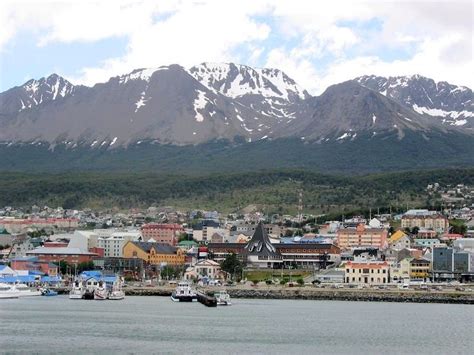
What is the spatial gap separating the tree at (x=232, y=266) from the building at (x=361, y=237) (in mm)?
15967

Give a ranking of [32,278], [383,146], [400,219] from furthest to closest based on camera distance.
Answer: [383,146] → [400,219] → [32,278]

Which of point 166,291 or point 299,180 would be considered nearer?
point 166,291

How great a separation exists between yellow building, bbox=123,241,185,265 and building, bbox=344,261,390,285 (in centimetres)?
1833

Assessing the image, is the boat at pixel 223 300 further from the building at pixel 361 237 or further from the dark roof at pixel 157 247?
the building at pixel 361 237

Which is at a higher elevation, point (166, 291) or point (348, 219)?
point (348, 219)

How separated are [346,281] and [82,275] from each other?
1797cm

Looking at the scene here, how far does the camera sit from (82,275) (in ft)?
278

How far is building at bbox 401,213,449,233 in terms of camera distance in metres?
109

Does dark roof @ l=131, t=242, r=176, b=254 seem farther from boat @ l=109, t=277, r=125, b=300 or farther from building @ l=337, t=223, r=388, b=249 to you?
boat @ l=109, t=277, r=125, b=300

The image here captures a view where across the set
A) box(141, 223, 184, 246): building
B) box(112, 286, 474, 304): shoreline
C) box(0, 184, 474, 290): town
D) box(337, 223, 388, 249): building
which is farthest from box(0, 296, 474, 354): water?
box(141, 223, 184, 246): building

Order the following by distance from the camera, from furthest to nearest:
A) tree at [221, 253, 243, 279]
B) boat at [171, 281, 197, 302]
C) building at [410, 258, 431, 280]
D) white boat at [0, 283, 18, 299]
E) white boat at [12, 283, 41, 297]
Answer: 1. building at [410, 258, 431, 280]
2. tree at [221, 253, 243, 279]
3. white boat at [12, 283, 41, 297]
4. white boat at [0, 283, 18, 299]
5. boat at [171, 281, 197, 302]

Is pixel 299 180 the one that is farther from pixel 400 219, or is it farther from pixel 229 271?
pixel 229 271

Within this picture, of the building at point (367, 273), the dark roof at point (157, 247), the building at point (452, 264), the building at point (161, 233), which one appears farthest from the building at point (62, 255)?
the building at point (452, 264)

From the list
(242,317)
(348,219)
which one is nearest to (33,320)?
(242,317)
